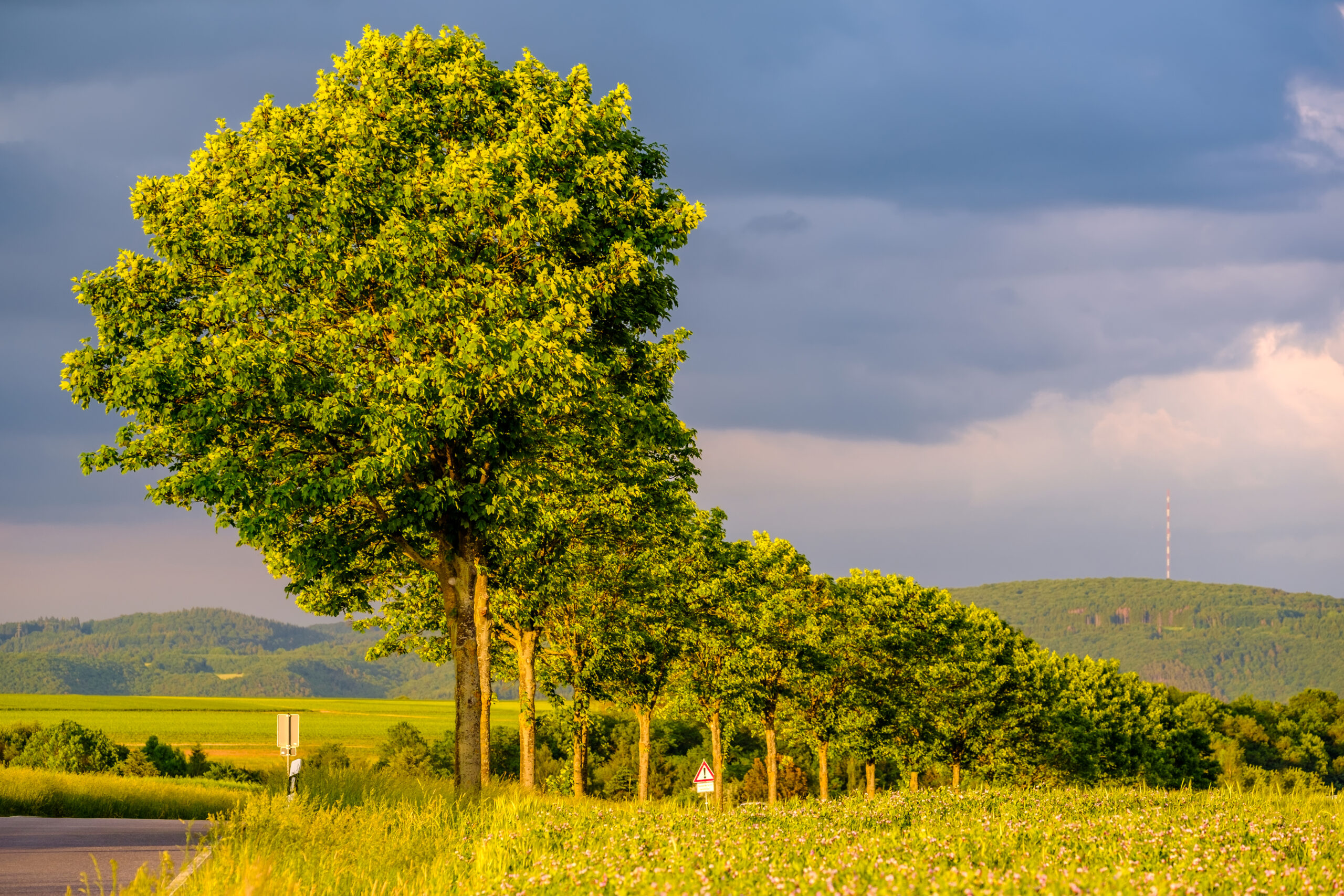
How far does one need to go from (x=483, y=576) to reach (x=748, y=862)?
640 inches

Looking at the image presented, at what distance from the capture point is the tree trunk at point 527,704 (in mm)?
32531

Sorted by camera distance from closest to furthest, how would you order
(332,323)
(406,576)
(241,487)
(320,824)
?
(320,824) → (241,487) → (332,323) → (406,576)

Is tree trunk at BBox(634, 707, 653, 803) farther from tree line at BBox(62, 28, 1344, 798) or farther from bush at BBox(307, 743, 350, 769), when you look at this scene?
bush at BBox(307, 743, 350, 769)

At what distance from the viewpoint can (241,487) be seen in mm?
19000

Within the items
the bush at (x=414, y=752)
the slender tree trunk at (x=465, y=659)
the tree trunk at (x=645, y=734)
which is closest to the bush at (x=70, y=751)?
the bush at (x=414, y=752)

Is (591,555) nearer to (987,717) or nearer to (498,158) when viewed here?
(498,158)

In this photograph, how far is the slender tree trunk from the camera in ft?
69.1

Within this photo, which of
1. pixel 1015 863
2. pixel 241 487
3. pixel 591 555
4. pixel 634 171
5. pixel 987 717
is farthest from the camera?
pixel 987 717

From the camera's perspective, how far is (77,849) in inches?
707

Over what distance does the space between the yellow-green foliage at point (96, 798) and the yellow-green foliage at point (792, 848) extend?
565 inches

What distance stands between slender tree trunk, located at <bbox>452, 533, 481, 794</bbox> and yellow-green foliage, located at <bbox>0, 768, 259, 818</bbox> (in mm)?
8669

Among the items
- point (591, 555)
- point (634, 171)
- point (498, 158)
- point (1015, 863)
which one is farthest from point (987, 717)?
point (1015, 863)

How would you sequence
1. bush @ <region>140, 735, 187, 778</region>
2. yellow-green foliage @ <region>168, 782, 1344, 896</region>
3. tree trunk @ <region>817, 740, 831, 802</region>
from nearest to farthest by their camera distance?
yellow-green foliage @ <region>168, 782, 1344, 896</region>, tree trunk @ <region>817, 740, 831, 802</region>, bush @ <region>140, 735, 187, 778</region>

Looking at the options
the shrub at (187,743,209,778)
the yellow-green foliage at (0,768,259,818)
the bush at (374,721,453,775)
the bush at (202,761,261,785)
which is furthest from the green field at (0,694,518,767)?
the yellow-green foliage at (0,768,259,818)
